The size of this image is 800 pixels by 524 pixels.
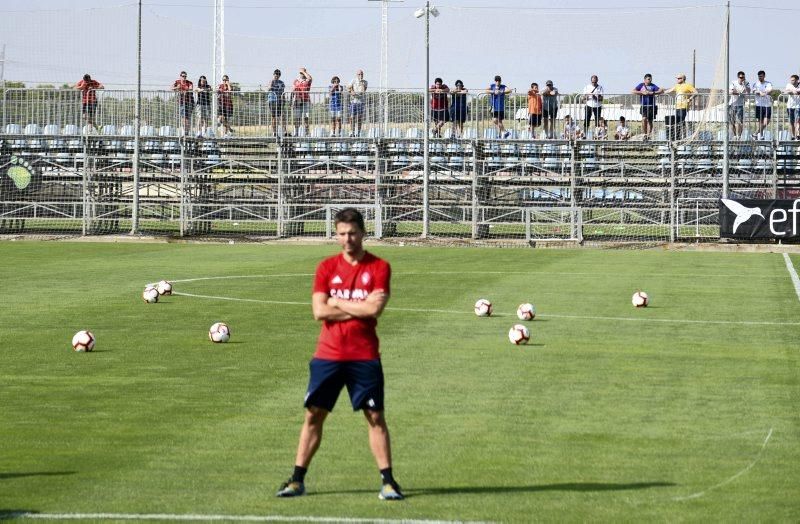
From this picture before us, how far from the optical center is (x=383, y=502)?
916 centimetres

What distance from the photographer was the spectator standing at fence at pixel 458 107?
46.3m

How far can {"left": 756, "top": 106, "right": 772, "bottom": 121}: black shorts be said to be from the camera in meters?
44.6

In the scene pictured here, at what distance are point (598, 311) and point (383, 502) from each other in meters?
Answer: 13.1

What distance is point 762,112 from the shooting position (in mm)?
44719

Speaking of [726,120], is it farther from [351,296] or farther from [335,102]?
[351,296]

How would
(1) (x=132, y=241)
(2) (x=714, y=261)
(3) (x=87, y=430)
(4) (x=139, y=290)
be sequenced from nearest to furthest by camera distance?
(3) (x=87, y=430), (4) (x=139, y=290), (2) (x=714, y=261), (1) (x=132, y=241)

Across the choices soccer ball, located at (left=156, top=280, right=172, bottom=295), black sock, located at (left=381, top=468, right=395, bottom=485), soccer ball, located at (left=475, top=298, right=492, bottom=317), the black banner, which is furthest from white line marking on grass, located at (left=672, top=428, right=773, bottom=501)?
the black banner

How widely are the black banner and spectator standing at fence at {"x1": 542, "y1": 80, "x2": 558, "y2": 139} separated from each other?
736cm

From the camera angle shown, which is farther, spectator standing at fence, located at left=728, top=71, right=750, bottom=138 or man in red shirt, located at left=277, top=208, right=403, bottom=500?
spectator standing at fence, located at left=728, top=71, right=750, bottom=138

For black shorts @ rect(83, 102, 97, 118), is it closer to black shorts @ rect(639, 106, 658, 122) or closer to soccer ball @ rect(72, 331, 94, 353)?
black shorts @ rect(639, 106, 658, 122)

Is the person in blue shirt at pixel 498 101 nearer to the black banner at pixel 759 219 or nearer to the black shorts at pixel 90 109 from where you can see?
the black banner at pixel 759 219

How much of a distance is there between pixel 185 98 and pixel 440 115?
866cm

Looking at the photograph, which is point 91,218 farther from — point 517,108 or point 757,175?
point 757,175

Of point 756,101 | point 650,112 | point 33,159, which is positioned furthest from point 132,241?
point 756,101
